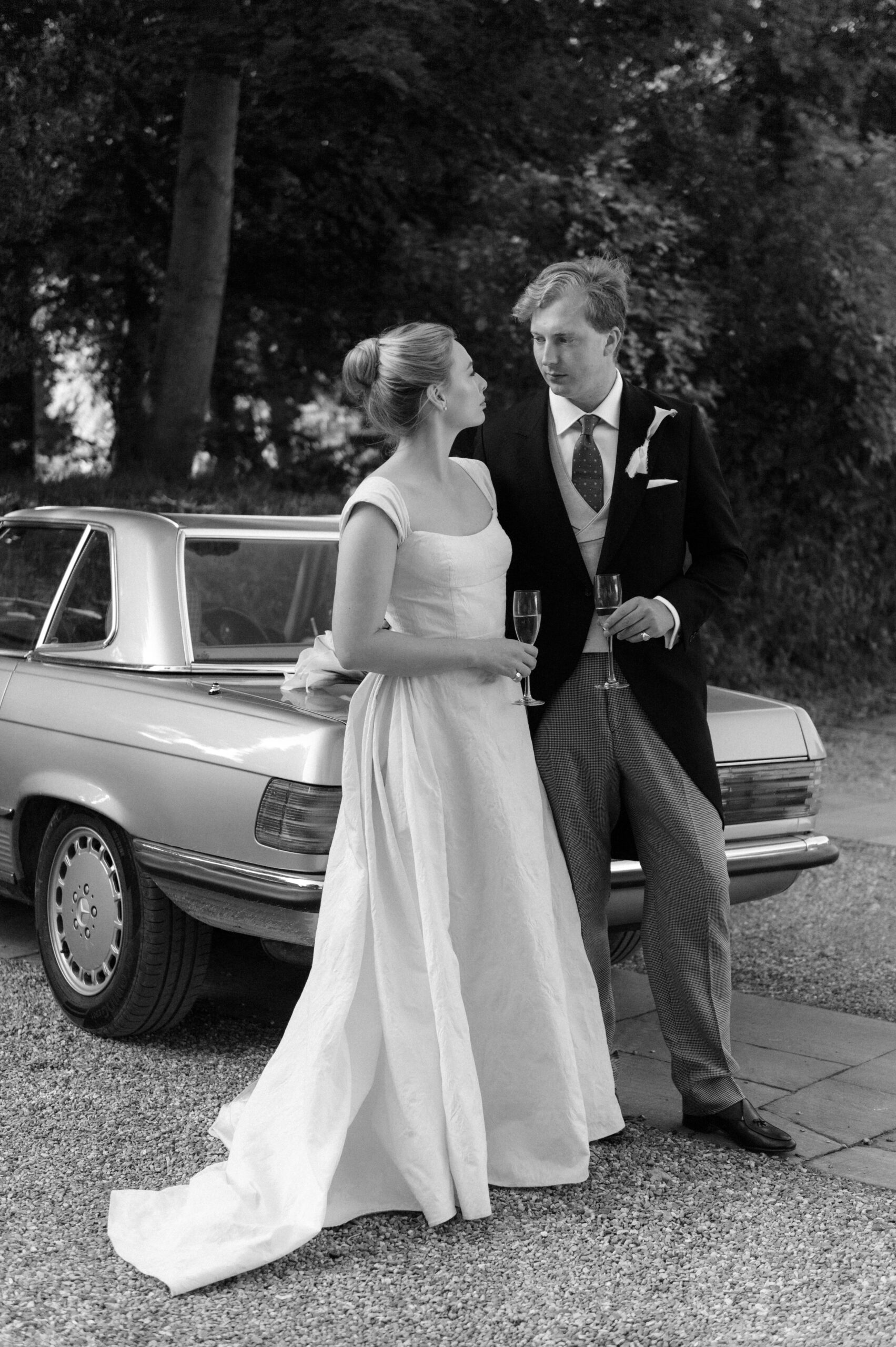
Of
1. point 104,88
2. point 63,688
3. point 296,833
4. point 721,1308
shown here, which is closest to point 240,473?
point 104,88

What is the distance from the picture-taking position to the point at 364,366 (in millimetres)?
3469

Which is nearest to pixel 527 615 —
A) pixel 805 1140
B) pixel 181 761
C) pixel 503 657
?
pixel 503 657

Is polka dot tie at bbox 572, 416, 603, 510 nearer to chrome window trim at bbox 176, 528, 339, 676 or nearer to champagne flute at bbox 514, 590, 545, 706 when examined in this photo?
champagne flute at bbox 514, 590, 545, 706

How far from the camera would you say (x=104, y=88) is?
9633 mm

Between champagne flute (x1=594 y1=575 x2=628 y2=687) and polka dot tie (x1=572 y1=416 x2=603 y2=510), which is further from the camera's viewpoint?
polka dot tie (x1=572 y1=416 x2=603 y2=510)

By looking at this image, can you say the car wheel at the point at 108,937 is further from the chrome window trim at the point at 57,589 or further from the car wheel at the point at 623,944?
the car wheel at the point at 623,944

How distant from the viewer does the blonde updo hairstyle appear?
3.41m

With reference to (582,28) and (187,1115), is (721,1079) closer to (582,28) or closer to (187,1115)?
(187,1115)

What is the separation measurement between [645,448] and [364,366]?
2.20 ft

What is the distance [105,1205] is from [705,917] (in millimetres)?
1486

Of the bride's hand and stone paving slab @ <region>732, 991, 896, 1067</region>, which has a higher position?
the bride's hand

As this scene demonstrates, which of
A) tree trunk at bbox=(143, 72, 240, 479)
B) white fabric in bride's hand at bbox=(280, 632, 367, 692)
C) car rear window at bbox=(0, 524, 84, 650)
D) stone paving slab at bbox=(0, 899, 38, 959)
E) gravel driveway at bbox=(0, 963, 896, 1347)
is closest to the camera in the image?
gravel driveway at bbox=(0, 963, 896, 1347)

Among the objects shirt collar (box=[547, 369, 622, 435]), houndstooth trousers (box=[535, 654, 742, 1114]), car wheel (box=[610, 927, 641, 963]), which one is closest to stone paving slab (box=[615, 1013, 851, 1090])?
car wheel (box=[610, 927, 641, 963])

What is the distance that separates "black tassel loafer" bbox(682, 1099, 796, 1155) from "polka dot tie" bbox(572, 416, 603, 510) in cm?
146
